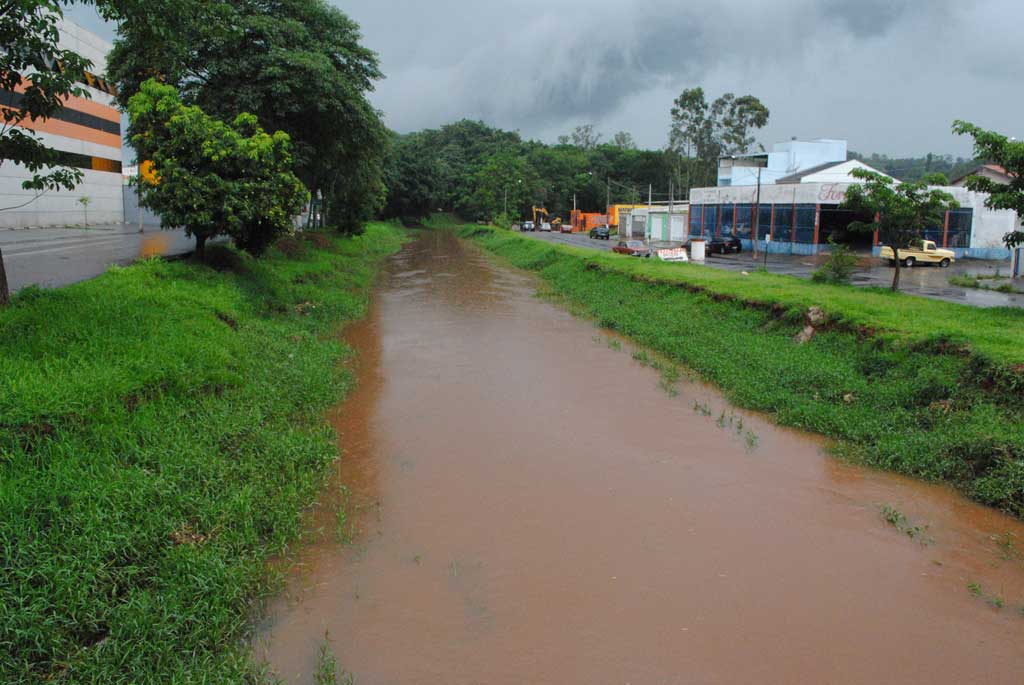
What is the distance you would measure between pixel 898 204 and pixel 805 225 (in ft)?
80.3

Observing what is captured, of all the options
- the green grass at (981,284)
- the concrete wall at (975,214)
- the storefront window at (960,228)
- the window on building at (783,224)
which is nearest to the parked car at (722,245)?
the window on building at (783,224)

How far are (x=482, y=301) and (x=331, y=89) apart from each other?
768 centimetres

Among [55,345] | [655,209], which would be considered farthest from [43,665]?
[655,209]

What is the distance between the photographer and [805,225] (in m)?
42.1

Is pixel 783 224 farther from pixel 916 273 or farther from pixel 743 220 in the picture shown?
pixel 916 273

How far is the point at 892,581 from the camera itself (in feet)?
21.4

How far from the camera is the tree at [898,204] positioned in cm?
1873

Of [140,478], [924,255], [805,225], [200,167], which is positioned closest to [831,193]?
[805,225]

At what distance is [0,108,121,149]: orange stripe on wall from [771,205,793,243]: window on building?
37.6 m

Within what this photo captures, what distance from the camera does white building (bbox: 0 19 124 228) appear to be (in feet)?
112

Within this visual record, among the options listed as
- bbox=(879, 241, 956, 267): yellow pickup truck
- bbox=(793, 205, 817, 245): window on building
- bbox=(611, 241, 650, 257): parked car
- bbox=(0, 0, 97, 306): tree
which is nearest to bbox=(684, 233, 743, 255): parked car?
bbox=(793, 205, 817, 245): window on building

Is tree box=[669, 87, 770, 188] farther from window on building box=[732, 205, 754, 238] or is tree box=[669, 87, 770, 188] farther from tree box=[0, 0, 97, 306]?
tree box=[0, 0, 97, 306]

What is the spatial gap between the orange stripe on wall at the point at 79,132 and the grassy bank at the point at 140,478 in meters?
28.6

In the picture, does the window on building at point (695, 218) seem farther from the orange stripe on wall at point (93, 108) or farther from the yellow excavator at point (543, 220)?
the orange stripe on wall at point (93, 108)
